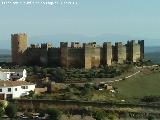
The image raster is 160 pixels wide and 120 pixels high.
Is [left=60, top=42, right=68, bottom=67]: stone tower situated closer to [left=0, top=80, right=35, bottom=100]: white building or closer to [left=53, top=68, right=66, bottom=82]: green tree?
[left=53, top=68, right=66, bottom=82]: green tree

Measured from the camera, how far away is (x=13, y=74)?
62.3 meters

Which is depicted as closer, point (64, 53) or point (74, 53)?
point (74, 53)

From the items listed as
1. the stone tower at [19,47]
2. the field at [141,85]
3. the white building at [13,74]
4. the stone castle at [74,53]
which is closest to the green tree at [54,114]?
the field at [141,85]

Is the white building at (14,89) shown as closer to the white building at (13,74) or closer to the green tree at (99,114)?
the white building at (13,74)

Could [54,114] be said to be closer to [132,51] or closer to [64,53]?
[64,53]

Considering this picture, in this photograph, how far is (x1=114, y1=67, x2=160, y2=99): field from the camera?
56781mm

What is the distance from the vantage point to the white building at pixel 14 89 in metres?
54.2

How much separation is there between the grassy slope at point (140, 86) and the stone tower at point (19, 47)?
12.8 metres

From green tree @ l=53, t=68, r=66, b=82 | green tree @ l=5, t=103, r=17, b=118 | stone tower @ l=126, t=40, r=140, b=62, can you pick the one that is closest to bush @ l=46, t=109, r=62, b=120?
green tree @ l=5, t=103, r=17, b=118

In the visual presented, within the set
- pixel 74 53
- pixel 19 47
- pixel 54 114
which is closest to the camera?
pixel 54 114

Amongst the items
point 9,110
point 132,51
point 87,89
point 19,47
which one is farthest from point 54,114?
point 132,51

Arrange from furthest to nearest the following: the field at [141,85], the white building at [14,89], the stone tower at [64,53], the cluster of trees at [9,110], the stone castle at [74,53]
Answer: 1. the stone tower at [64,53]
2. the stone castle at [74,53]
3. the field at [141,85]
4. the white building at [14,89]
5. the cluster of trees at [9,110]

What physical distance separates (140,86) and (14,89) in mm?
12112

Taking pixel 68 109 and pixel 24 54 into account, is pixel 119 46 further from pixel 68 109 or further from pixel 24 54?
pixel 68 109
